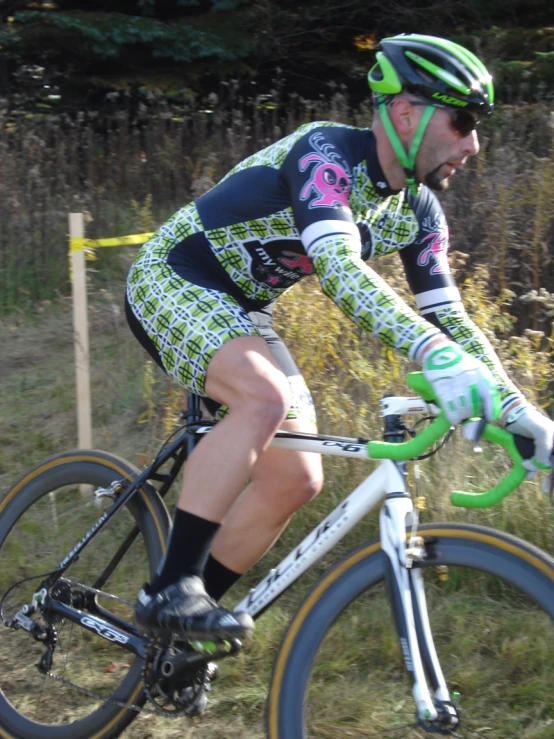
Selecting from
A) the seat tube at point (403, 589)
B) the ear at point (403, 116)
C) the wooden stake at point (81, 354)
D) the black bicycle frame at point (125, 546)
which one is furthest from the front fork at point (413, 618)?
the wooden stake at point (81, 354)

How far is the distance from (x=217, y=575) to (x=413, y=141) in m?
1.47

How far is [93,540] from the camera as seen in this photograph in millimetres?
2971

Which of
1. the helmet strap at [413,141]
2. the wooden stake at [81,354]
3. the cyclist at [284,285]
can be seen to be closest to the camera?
the cyclist at [284,285]

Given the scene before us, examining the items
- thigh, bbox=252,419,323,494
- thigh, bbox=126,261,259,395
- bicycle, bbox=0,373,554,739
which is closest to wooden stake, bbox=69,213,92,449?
bicycle, bbox=0,373,554,739

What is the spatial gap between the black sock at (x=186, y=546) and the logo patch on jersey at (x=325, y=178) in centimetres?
92

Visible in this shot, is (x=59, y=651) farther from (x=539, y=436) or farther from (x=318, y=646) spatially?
(x=539, y=436)

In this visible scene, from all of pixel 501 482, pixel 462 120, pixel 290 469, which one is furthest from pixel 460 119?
pixel 290 469

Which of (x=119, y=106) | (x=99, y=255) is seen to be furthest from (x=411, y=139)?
(x=119, y=106)

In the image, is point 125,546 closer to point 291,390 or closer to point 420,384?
point 291,390

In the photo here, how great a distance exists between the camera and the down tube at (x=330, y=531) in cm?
232

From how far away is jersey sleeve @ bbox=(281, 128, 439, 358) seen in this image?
2.14m

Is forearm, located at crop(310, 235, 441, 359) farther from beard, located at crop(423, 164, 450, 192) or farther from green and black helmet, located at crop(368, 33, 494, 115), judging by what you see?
green and black helmet, located at crop(368, 33, 494, 115)

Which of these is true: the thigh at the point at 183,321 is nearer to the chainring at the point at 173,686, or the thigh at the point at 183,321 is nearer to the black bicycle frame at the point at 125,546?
the black bicycle frame at the point at 125,546

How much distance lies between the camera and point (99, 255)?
702cm
